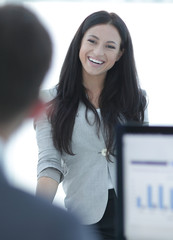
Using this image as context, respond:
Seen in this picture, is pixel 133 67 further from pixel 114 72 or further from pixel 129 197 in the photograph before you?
pixel 129 197

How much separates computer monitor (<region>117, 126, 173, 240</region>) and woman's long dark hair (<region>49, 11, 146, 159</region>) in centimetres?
75

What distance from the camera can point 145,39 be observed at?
3334 millimetres

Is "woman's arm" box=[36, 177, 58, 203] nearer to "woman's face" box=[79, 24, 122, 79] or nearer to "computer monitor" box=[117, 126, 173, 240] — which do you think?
"woman's face" box=[79, 24, 122, 79]

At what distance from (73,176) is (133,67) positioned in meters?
0.60

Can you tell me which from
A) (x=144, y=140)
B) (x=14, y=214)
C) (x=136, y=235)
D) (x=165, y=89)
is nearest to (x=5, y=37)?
(x=14, y=214)

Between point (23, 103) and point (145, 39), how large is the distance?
2.70 metres

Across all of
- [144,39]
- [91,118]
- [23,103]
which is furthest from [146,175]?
[144,39]

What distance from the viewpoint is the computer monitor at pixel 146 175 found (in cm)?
111

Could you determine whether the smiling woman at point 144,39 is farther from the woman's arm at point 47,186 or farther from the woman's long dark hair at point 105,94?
the woman's arm at point 47,186

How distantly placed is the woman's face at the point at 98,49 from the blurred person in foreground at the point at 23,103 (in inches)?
49.5

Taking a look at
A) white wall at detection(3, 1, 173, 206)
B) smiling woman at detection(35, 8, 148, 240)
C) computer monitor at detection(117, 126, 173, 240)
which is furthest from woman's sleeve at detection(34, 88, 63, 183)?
white wall at detection(3, 1, 173, 206)

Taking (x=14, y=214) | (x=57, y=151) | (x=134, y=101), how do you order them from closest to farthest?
(x=14, y=214) < (x=57, y=151) < (x=134, y=101)

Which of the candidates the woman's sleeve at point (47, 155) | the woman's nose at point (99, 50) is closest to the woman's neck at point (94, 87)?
the woman's nose at point (99, 50)

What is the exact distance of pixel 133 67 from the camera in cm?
213
